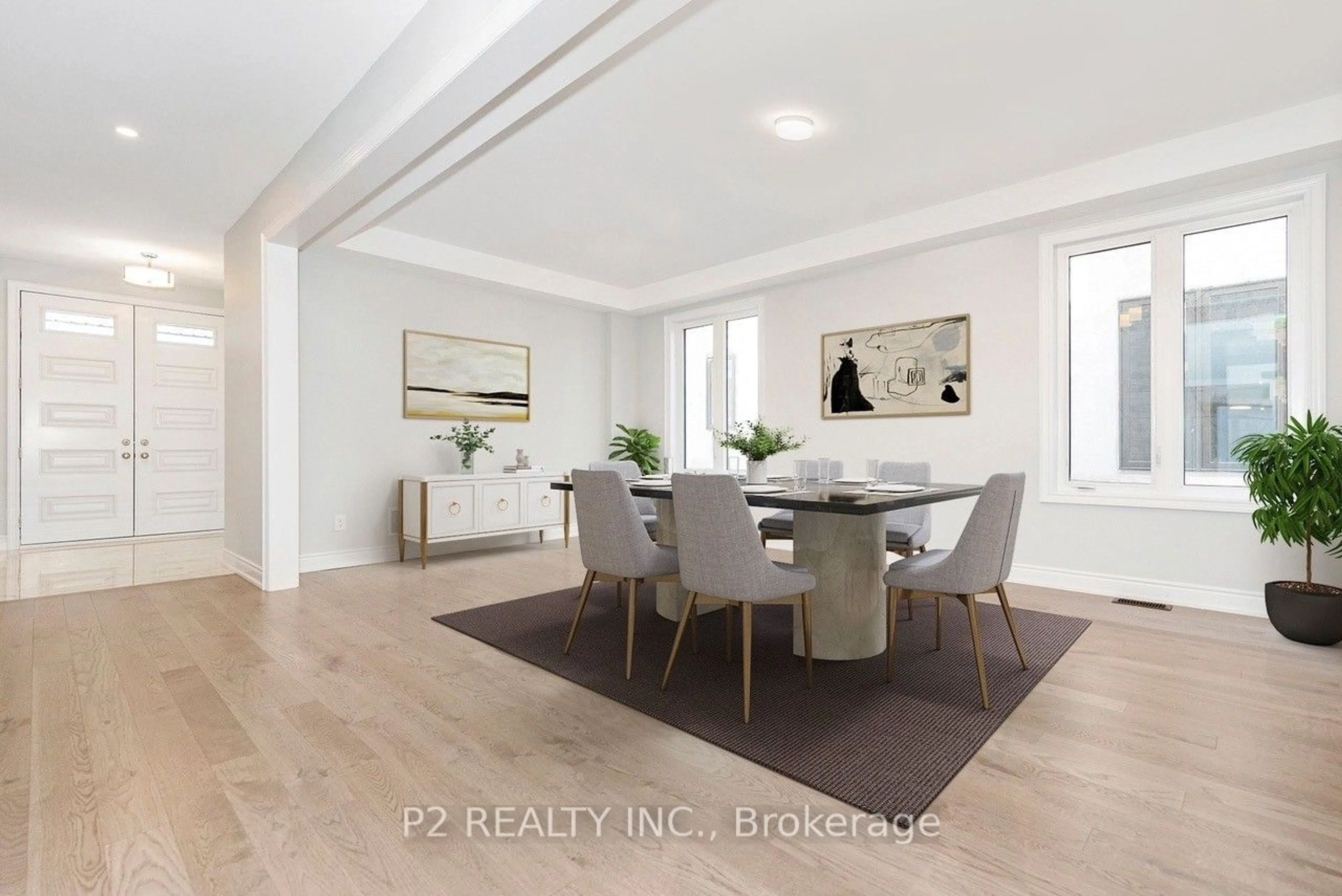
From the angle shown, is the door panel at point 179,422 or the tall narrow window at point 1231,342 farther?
the door panel at point 179,422

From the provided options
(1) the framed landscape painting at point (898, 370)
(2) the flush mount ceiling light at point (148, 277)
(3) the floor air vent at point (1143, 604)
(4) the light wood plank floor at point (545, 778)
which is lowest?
(4) the light wood plank floor at point (545, 778)

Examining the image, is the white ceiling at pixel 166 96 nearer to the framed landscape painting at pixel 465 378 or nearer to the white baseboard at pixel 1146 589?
the framed landscape painting at pixel 465 378

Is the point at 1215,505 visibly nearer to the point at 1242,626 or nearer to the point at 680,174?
the point at 1242,626

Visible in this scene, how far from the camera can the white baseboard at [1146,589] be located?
12.0ft

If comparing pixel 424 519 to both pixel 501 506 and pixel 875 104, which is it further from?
pixel 875 104

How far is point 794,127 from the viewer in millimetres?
3346

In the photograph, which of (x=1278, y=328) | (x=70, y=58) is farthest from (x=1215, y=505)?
(x=70, y=58)

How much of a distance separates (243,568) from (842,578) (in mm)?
4278

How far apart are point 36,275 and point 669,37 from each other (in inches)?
264

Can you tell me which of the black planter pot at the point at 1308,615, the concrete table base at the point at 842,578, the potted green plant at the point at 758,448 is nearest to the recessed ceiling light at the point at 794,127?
the potted green plant at the point at 758,448

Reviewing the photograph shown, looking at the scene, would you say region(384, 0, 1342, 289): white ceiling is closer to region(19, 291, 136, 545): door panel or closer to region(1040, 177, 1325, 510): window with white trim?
region(1040, 177, 1325, 510): window with white trim

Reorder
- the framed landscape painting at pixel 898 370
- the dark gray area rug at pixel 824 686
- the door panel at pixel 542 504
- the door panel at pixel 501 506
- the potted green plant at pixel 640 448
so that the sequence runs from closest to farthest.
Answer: the dark gray area rug at pixel 824 686, the framed landscape painting at pixel 898 370, the door panel at pixel 501 506, the door panel at pixel 542 504, the potted green plant at pixel 640 448

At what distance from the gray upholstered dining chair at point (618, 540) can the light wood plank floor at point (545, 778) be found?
0.48 meters

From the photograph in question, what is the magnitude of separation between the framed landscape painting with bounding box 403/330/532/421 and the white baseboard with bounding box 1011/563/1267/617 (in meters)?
4.43
